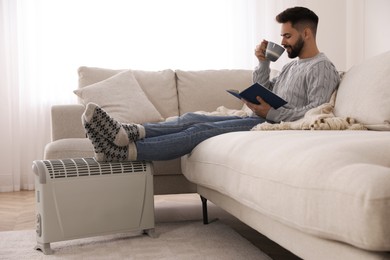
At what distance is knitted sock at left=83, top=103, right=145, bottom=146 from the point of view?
2164 millimetres

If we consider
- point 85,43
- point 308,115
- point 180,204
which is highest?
point 85,43

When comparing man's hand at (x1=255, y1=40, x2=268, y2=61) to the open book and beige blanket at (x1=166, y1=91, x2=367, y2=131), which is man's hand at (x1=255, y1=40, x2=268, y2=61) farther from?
beige blanket at (x1=166, y1=91, x2=367, y2=131)

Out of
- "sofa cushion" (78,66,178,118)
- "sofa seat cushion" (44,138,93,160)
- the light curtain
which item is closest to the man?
"sofa seat cushion" (44,138,93,160)

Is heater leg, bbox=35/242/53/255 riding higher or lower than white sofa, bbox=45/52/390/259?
lower

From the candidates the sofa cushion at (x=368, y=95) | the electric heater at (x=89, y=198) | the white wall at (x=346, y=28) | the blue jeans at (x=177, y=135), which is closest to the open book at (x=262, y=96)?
the blue jeans at (x=177, y=135)

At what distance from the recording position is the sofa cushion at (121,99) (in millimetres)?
3238

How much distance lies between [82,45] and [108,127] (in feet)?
8.46

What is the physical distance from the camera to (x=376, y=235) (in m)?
0.97

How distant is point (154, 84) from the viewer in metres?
3.52

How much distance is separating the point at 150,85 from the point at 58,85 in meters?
1.37

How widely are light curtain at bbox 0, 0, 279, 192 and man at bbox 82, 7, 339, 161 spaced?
2.19 metres

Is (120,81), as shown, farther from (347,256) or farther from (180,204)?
(347,256)

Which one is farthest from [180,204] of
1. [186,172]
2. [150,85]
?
[186,172]

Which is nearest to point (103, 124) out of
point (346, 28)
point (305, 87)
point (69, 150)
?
point (69, 150)
